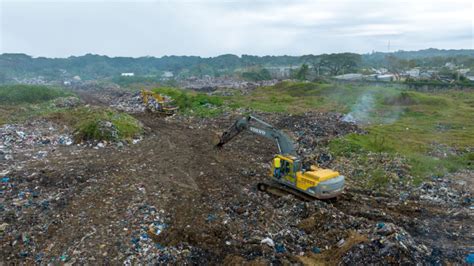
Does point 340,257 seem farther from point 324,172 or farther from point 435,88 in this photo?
point 435,88

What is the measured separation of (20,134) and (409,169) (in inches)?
565

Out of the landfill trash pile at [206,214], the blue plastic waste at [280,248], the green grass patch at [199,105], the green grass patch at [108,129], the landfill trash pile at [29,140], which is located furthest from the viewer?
the green grass patch at [199,105]

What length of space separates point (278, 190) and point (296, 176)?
82 centimetres

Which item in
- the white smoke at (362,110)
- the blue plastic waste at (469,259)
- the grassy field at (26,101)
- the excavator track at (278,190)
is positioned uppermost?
the grassy field at (26,101)

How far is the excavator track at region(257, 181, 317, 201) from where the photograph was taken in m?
7.88

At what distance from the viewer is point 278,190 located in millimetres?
8461

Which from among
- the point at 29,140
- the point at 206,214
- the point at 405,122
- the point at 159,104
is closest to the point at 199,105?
the point at 159,104

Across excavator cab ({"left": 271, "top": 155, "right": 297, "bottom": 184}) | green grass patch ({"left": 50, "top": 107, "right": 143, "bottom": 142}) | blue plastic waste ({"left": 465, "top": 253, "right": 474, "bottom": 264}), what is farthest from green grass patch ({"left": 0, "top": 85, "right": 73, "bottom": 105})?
→ blue plastic waste ({"left": 465, "top": 253, "right": 474, "bottom": 264})

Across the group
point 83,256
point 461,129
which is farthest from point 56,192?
point 461,129

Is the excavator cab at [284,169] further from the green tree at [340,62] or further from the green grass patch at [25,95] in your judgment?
the green tree at [340,62]

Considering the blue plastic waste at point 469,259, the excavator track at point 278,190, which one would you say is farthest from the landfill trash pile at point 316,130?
the blue plastic waste at point 469,259

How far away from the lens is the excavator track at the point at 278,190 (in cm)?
788

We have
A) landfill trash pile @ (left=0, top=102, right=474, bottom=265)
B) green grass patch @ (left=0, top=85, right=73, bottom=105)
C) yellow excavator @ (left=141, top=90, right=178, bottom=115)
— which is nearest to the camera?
landfill trash pile @ (left=0, top=102, right=474, bottom=265)

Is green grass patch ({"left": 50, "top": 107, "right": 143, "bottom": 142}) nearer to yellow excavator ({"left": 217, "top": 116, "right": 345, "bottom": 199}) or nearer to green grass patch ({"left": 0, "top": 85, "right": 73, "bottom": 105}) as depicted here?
yellow excavator ({"left": 217, "top": 116, "right": 345, "bottom": 199})
